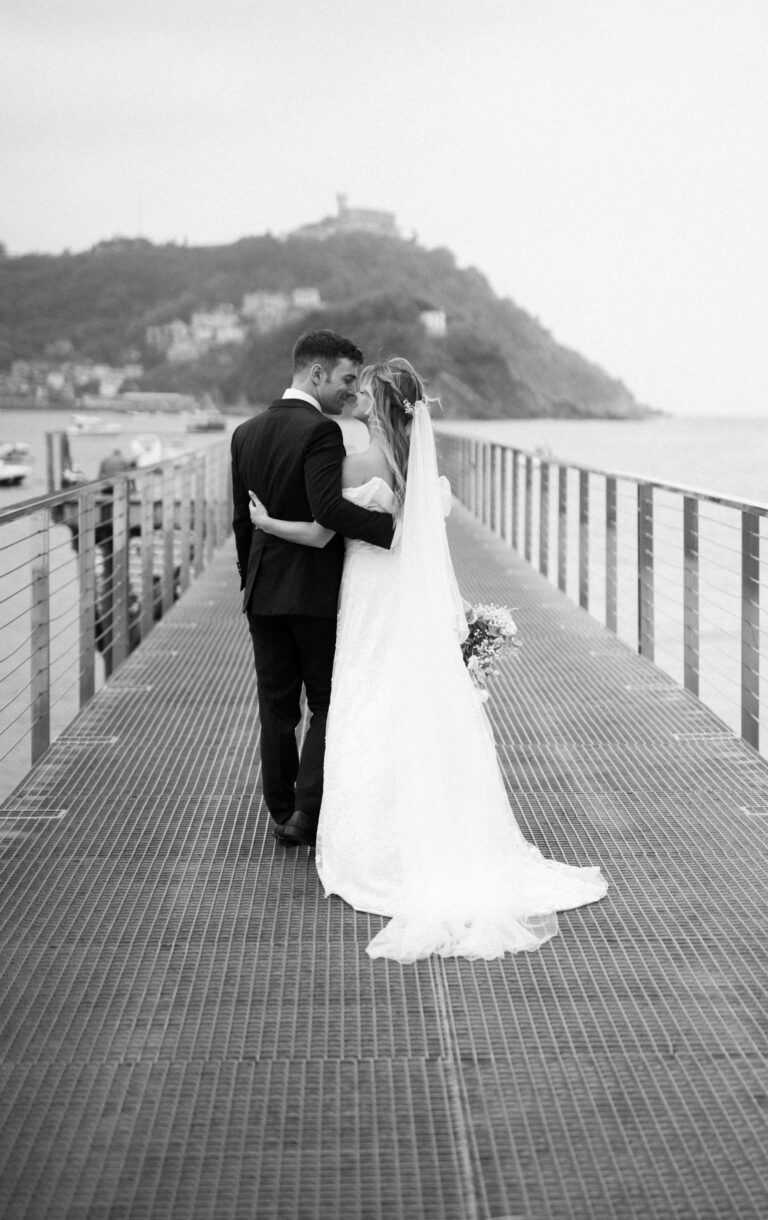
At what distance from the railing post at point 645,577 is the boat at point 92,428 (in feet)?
223

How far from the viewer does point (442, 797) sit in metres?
3.58

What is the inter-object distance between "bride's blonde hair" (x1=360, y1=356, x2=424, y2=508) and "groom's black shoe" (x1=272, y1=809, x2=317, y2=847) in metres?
0.98

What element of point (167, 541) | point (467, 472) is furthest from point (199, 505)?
point (467, 472)

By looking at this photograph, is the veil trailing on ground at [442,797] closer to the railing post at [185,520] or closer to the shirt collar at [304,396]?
the shirt collar at [304,396]

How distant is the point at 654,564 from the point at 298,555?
12111 millimetres

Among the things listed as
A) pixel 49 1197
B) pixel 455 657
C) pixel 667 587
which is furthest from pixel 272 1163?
pixel 667 587

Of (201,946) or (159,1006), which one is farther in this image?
(201,946)

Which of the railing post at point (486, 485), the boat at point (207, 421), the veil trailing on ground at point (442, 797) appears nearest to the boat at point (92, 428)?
the boat at point (207, 421)

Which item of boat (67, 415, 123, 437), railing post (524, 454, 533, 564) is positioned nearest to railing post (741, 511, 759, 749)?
railing post (524, 454, 533, 564)

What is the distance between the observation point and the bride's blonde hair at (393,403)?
3703mm

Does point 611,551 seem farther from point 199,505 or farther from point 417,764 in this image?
point 417,764

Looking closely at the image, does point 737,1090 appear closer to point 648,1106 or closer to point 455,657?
point 648,1106

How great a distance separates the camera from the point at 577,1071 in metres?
2.61

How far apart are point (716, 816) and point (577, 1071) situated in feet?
6.10
